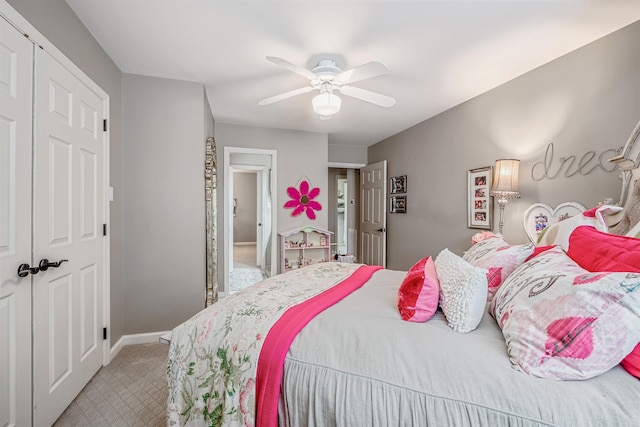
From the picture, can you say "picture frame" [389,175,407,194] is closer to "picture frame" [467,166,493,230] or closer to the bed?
"picture frame" [467,166,493,230]

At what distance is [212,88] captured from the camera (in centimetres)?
295

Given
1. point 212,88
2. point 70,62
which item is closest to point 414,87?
point 212,88

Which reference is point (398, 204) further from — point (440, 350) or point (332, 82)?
point (440, 350)

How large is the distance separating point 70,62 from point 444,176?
11.7 ft

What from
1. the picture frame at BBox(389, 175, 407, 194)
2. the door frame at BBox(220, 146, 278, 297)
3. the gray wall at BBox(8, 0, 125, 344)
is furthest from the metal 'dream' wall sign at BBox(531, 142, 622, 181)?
the gray wall at BBox(8, 0, 125, 344)

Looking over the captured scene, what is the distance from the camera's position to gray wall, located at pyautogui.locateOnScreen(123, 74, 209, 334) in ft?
8.64

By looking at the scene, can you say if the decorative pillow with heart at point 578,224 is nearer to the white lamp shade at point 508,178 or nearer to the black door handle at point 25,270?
the white lamp shade at point 508,178

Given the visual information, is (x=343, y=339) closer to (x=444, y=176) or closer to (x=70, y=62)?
(x=70, y=62)

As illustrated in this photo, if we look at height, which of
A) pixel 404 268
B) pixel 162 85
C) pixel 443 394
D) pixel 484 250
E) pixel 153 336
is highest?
pixel 162 85

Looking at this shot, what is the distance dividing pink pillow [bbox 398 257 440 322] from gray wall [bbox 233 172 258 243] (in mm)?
7843

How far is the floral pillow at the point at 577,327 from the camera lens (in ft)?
2.67

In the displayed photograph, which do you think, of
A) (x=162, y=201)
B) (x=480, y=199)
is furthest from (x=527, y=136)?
(x=162, y=201)

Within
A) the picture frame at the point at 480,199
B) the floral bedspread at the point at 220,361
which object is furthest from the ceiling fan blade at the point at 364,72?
the picture frame at the point at 480,199

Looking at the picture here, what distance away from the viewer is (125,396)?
192 cm
